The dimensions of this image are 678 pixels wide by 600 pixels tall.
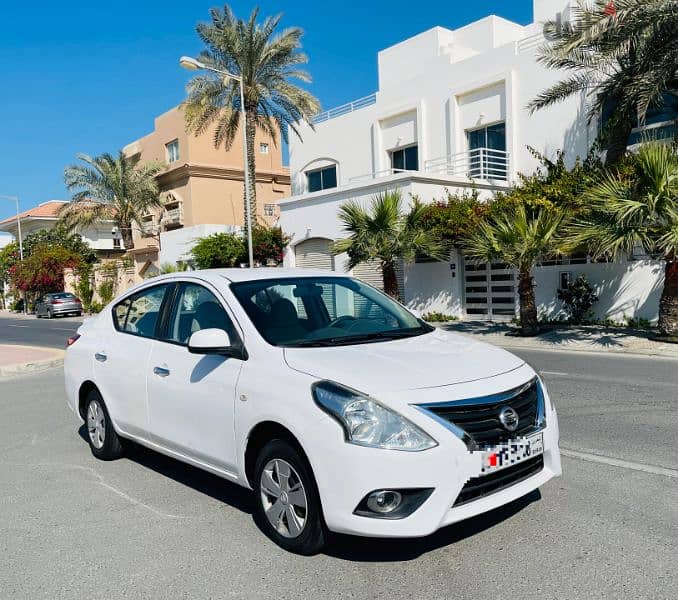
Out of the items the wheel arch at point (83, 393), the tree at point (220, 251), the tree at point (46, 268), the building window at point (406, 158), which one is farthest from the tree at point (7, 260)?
the wheel arch at point (83, 393)

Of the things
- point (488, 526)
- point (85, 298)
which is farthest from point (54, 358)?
point (85, 298)

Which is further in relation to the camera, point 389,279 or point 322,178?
point 322,178

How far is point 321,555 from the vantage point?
146 inches

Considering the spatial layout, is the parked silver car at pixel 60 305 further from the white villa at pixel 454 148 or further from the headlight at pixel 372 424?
the headlight at pixel 372 424

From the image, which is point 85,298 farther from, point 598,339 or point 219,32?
point 598,339

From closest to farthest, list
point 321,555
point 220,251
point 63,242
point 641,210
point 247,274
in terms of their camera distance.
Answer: point 321,555 → point 247,274 → point 641,210 → point 220,251 → point 63,242

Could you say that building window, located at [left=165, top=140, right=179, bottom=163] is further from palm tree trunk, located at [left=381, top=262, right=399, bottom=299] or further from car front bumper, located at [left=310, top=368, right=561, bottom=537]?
car front bumper, located at [left=310, top=368, right=561, bottom=537]

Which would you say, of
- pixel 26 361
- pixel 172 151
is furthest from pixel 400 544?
pixel 172 151

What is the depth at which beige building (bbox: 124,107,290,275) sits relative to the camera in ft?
134

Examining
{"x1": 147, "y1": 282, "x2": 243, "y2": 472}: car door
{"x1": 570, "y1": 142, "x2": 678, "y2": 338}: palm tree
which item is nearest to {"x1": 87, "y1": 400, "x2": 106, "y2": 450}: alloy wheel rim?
{"x1": 147, "y1": 282, "x2": 243, "y2": 472}: car door

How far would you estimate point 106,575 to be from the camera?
360 cm

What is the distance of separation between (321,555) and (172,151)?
42065mm

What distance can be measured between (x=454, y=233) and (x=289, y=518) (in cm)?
1612

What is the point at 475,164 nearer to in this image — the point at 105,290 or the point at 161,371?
the point at 161,371
